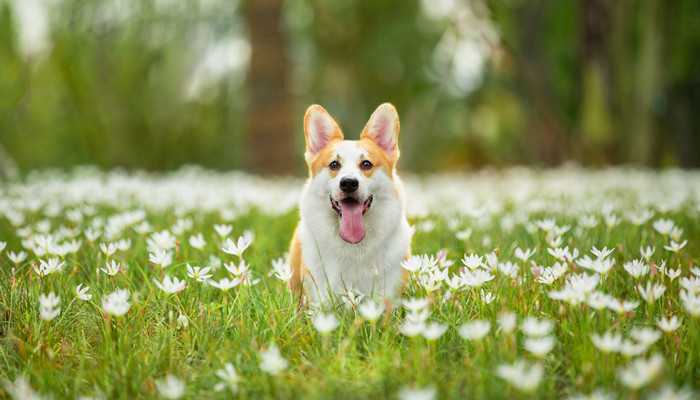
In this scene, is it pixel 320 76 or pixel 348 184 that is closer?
pixel 348 184

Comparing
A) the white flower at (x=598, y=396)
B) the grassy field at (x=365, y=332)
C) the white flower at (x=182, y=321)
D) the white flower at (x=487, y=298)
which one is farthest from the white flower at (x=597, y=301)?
the white flower at (x=182, y=321)

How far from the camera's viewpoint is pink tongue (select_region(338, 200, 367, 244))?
2938 mm

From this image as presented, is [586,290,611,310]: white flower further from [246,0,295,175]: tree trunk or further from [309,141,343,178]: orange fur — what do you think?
[246,0,295,175]: tree trunk

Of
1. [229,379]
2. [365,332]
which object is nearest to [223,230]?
→ [365,332]

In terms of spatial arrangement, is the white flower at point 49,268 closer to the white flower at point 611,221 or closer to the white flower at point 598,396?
the white flower at point 598,396

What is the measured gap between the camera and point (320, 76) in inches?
815

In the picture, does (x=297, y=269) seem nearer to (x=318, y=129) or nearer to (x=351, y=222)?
(x=351, y=222)

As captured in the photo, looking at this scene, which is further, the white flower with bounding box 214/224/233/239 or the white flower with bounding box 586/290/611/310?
the white flower with bounding box 214/224/233/239

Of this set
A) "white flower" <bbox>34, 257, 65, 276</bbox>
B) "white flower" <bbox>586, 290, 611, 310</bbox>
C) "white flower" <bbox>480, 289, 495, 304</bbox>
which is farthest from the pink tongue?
"white flower" <bbox>34, 257, 65, 276</bbox>

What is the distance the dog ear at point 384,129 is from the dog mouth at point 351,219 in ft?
2.18

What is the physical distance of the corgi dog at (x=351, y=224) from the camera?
9.50 feet

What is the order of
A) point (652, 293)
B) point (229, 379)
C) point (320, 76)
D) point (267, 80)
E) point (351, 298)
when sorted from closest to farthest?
point (229, 379)
point (652, 293)
point (351, 298)
point (267, 80)
point (320, 76)

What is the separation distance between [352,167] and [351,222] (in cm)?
38

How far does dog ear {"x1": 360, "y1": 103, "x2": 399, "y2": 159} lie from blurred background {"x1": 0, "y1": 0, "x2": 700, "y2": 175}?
7.20 m
